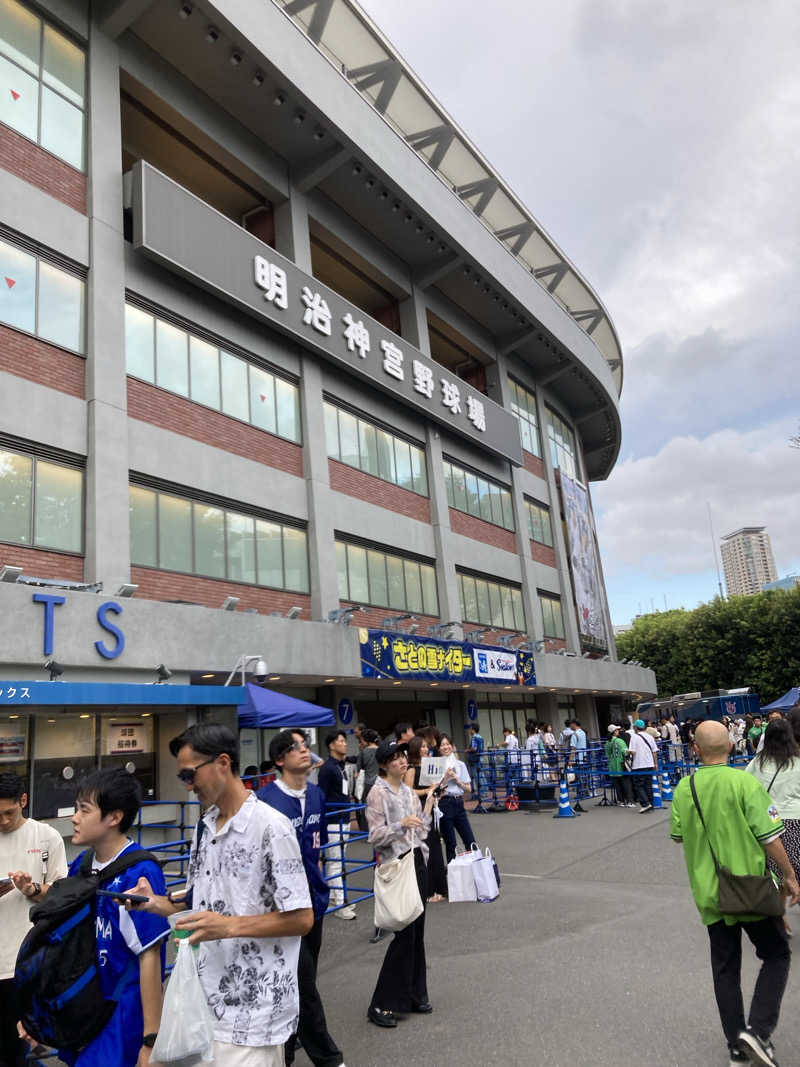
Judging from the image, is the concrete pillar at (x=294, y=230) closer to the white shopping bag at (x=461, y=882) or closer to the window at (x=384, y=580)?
the window at (x=384, y=580)

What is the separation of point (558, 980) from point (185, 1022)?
454 cm

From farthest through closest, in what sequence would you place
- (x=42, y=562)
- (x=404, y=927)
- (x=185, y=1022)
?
(x=42, y=562) → (x=404, y=927) → (x=185, y=1022)

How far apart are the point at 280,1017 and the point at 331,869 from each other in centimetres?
762

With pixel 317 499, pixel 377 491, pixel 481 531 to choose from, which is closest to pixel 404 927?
pixel 317 499

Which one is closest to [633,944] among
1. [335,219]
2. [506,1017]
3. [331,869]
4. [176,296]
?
[506,1017]

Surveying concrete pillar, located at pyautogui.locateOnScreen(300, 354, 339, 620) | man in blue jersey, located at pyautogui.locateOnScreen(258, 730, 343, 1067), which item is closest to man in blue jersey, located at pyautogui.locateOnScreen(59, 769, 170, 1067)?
man in blue jersey, located at pyautogui.locateOnScreen(258, 730, 343, 1067)

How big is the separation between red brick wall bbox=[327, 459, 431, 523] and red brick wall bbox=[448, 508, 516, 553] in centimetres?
156

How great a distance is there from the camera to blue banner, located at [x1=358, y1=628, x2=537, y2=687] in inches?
779

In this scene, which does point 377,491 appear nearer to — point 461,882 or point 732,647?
point 461,882

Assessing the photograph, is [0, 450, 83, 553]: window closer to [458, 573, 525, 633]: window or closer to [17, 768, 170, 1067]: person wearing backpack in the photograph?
[17, 768, 170, 1067]: person wearing backpack

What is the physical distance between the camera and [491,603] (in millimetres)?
29172

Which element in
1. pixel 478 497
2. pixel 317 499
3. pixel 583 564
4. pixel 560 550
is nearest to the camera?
pixel 317 499

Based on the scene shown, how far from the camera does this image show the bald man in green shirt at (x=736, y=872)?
454 centimetres

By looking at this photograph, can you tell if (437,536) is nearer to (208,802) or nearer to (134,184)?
(134,184)
